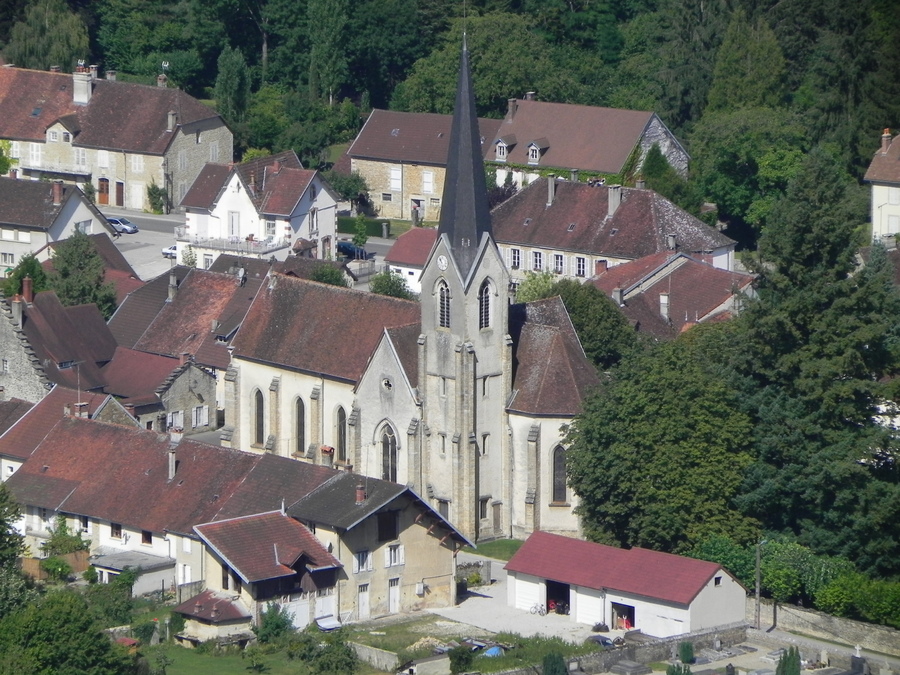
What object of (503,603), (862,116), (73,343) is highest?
(862,116)

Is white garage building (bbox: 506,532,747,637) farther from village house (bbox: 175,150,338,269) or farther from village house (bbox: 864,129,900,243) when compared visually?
village house (bbox: 864,129,900,243)

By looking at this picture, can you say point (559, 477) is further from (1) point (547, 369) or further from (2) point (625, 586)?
(2) point (625, 586)

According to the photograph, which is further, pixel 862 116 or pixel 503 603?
pixel 862 116

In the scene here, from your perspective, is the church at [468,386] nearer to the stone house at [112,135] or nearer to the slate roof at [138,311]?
the slate roof at [138,311]

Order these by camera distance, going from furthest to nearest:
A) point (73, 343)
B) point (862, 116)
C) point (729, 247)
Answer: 1. point (862, 116)
2. point (729, 247)
3. point (73, 343)

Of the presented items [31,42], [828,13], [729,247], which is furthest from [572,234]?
[31,42]

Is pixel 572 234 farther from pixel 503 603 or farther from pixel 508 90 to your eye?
pixel 503 603
